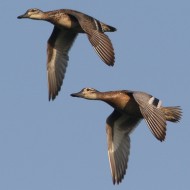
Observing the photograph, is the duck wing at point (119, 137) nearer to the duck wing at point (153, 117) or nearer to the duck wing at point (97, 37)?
the duck wing at point (97, 37)

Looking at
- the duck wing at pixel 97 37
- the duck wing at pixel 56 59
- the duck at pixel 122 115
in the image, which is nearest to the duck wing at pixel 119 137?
the duck at pixel 122 115

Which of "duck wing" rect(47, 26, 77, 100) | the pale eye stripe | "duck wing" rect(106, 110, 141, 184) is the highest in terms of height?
the pale eye stripe

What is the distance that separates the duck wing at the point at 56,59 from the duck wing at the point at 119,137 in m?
3.09

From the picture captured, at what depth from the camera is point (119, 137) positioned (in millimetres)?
19219

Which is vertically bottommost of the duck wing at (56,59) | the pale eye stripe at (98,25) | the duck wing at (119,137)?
the duck wing at (119,137)

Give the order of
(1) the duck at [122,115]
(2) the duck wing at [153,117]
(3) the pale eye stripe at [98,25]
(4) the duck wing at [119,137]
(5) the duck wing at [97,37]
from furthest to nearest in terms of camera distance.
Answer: (3) the pale eye stripe at [98,25] → (4) the duck wing at [119,137] → (5) the duck wing at [97,37] → (1) the duck at [122,115] → (2) the duck wing at [153,117]

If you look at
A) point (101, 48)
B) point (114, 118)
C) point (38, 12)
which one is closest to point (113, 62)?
point (101, 48)

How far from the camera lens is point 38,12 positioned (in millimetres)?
20875

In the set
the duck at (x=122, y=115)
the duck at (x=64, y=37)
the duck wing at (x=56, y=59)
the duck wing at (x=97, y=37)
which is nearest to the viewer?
the duck at (x=122, y=115)

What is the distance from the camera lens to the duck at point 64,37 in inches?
728

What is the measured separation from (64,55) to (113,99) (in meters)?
3.95

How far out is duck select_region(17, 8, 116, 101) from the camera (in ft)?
60.6

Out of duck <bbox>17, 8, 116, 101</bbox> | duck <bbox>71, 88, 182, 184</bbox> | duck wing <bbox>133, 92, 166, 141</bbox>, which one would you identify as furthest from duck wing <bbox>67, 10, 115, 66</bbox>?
duck wing <bbox>133, 92, 166, 141</bbox>

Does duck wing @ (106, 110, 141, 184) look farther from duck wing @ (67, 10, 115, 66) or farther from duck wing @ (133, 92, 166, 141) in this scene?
duck wing @ (133, 92, 166, 141)
